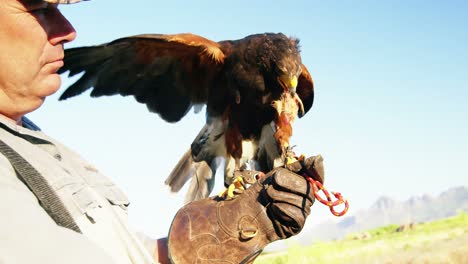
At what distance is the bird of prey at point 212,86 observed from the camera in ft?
A: 18.5

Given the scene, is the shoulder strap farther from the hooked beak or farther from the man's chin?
the hooked beak

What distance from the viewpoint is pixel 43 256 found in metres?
0.98

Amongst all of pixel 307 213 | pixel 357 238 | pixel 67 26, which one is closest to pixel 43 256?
pixel 67 26

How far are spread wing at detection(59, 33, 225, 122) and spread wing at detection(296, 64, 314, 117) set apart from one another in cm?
111

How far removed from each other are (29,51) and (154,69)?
185 inches

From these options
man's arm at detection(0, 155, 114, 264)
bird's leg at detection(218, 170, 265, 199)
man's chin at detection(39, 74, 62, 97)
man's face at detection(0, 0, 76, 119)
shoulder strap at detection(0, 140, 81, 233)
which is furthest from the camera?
bird's leg at detection(218, 170, 265, 199)

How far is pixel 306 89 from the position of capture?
6.62m

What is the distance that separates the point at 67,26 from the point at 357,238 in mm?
13117

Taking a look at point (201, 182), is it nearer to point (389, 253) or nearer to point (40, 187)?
point (389, 253)

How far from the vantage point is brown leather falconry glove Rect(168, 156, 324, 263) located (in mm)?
2822

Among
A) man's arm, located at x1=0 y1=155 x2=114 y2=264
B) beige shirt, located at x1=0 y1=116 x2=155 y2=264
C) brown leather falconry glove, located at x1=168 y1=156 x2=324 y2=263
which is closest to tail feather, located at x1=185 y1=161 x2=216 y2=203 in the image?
brown leather falconry glove, located at x1=168 y1=156 x2=324 y2=263

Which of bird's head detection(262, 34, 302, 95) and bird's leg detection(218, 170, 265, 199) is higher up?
bird's head detection(262, 34, 302, 95)

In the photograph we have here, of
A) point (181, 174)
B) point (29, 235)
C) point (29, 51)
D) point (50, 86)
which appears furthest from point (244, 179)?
point (181, 174)

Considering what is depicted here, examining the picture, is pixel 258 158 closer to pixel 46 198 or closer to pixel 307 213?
pixel 307 213
